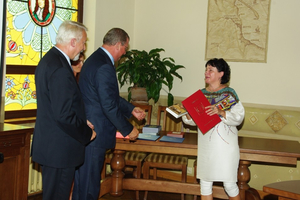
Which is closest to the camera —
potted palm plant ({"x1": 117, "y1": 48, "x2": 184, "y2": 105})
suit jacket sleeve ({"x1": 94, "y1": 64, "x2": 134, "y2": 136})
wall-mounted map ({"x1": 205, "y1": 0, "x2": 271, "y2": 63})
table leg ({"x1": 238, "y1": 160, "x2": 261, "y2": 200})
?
suit jacket sleeve ({"x1": 94, "y1": 64, "x2": 134, "y2": 136})

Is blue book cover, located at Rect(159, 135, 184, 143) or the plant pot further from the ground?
the plant pot

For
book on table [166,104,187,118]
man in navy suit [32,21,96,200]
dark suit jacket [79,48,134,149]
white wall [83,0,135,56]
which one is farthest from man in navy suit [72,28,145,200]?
white wall [83,0,135,56]

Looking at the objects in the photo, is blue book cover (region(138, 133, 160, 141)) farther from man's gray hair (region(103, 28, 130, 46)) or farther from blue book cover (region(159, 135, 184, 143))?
man's gray hair (region(103, 28, 130, 46))

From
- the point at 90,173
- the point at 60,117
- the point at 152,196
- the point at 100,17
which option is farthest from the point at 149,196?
the point at 100,17

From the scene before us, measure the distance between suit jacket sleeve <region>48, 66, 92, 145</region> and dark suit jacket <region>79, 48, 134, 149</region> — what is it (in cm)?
46

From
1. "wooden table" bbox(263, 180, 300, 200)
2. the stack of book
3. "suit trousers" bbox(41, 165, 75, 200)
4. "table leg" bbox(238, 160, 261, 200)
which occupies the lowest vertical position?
"table leg" bbox(238, 160, 261, 200)

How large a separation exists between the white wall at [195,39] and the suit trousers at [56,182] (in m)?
2.60

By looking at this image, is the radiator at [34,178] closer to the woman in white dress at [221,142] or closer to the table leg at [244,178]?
the woman in white dress at [221,142]

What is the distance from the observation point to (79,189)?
2.85 m

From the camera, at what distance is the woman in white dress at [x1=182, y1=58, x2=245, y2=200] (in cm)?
306

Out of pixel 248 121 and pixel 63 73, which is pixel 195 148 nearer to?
pixel 248 121

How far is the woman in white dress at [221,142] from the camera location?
306cm

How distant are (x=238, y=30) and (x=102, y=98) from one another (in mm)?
2490

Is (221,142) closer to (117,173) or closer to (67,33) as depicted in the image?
(117,173)
